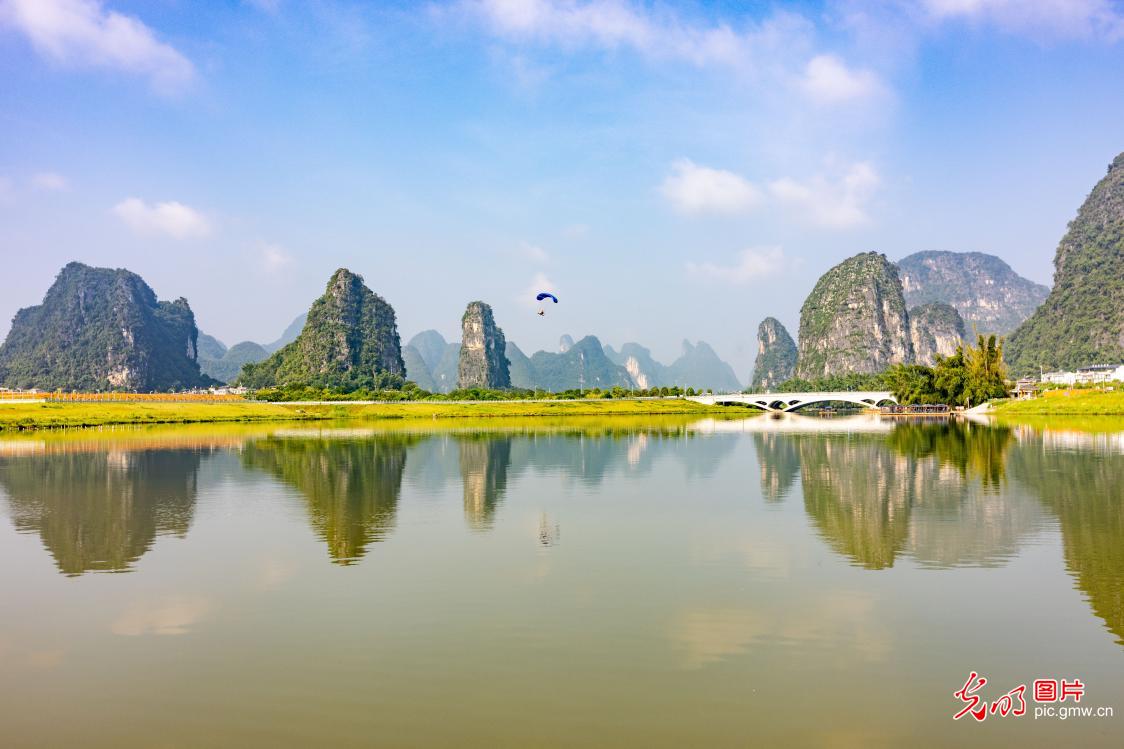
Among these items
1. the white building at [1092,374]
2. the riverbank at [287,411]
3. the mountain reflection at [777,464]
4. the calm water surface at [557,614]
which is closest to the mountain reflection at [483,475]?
the calm water surface at [557,614]

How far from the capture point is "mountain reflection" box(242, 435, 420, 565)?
22188 millimetres

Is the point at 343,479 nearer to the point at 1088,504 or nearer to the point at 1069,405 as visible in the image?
the point at 1088,504

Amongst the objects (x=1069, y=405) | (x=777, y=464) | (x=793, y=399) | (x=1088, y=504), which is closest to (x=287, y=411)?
(x=777, y=464)

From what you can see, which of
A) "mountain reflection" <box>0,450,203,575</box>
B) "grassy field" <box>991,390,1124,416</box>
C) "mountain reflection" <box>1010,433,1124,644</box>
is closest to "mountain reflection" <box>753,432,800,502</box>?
"mountain reflection" <box>1010,433,1124,644</box>

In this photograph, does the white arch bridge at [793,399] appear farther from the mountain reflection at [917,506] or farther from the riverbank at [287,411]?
the mountain reflection at [917,506]

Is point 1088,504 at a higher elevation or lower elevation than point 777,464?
higher

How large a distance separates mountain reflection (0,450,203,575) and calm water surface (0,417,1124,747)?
181mm

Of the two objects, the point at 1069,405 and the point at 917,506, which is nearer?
the point at 917,506

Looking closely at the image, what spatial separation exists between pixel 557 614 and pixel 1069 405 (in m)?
112

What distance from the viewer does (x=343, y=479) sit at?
36.2 metres

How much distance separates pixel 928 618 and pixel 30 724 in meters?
13.4

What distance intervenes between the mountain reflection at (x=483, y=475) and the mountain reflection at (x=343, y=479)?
275 centimetres

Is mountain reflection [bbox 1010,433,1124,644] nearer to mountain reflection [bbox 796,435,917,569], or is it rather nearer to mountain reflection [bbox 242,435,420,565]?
mountain reflection [bbox 796,435,917,569]

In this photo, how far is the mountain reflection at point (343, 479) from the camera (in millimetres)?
22188
